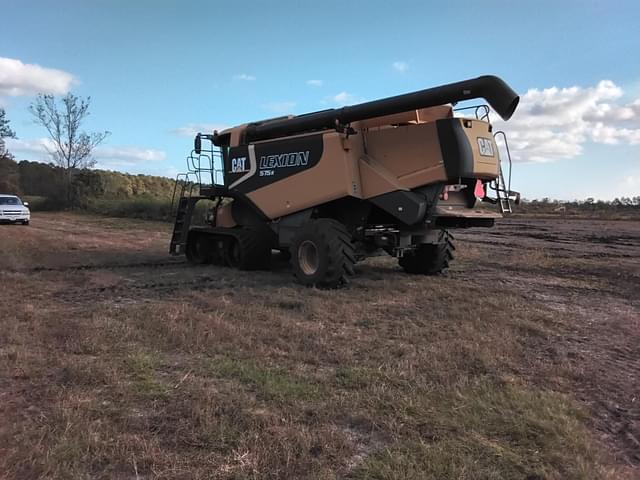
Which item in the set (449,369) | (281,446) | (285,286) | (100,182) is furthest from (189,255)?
(100,182)

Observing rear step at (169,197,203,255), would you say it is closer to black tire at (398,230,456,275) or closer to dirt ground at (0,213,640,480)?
dirt ground at (0,213,640,480)

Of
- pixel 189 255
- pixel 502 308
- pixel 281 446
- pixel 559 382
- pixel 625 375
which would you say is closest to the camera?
pixel 281 446

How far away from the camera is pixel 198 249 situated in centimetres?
1398

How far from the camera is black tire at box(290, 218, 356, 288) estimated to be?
9844mm

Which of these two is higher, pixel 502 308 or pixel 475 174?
pixel 475 174

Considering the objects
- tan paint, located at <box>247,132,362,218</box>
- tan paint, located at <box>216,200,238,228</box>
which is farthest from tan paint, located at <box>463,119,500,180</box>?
tan paint, located at <box>216,200,238,228</box>

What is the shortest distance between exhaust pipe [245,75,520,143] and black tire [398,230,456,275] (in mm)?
3196

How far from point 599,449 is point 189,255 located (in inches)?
454

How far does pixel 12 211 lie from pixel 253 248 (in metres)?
22.2

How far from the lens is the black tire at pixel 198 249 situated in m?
13.9

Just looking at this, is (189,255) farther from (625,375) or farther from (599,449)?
(599,449)

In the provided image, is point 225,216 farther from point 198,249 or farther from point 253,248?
point 253,248

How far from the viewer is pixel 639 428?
425 cm

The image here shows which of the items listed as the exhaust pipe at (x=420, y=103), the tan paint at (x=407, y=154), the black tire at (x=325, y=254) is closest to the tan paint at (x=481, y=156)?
the tan paint at (x=407, y=154)
